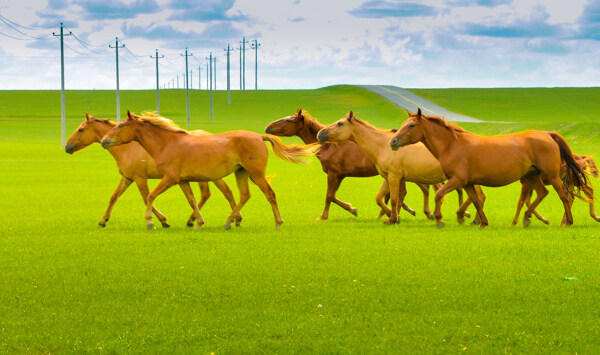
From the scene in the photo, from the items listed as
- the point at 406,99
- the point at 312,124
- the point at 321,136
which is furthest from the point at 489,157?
the point at 406,99

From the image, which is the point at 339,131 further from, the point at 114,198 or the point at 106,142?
the point at 114,198

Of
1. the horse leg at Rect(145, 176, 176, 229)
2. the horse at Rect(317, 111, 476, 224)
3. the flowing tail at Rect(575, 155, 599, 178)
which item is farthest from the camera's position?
the flowing tail at Rect(575, 155, 599, 178)

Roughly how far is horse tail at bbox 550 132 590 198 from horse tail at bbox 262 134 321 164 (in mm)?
4974

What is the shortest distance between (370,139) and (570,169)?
4.09 m

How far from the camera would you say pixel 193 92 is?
531ft

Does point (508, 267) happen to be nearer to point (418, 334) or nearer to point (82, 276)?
point (418, 334)

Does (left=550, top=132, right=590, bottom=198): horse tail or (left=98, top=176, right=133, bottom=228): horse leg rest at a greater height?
(left=550, top=132, right=590, bottom=198): horse tail

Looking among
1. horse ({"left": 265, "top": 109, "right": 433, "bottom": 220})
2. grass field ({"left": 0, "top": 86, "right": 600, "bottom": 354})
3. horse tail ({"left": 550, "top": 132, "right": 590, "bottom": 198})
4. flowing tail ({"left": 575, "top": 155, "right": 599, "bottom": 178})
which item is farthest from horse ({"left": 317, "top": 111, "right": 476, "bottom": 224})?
flowing tail ({"left": 575, "top": 155, "right": 599, "bottom": 178})

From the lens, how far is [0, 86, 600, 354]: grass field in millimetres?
8148

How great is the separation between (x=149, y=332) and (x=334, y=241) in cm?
630

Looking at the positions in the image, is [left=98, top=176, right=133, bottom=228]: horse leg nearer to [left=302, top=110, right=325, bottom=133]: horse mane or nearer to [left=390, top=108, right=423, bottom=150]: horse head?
[left=302, top=110, right=325, bottom=133]: horse mane

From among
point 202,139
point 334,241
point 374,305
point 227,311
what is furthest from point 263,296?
point 202,139

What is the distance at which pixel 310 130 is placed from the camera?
62.3ft

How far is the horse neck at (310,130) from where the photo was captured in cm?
1881
